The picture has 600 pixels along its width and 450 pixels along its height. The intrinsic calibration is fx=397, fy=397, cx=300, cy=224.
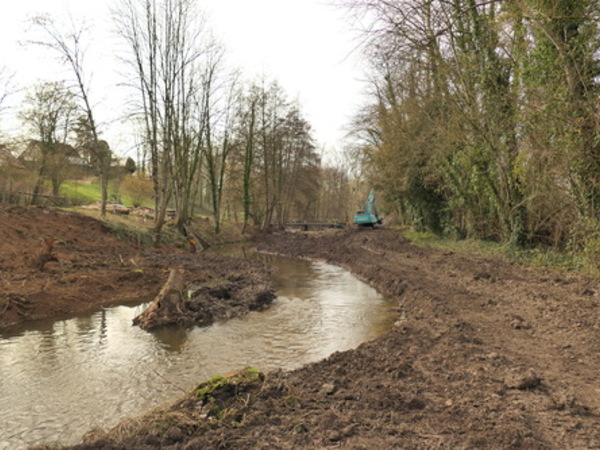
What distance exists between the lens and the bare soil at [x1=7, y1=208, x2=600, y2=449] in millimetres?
3430

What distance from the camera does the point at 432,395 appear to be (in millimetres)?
4344

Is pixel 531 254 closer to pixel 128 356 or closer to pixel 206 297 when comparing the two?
pixel 206 297

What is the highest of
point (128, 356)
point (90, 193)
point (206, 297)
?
point (90, 193)

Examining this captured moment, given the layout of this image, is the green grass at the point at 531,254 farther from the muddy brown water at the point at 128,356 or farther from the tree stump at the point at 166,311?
the tree stump at the point at 166,311

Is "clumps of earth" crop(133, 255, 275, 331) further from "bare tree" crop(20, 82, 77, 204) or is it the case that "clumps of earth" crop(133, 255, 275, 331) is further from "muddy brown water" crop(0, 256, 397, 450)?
"bare tree" crop(20, 82, 77, 204)

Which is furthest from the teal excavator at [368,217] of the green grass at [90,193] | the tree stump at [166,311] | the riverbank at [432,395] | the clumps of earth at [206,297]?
the tree stump at [166,311]

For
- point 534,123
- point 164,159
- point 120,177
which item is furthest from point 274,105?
point 534,123

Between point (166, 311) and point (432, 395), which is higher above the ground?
point (432, 395)

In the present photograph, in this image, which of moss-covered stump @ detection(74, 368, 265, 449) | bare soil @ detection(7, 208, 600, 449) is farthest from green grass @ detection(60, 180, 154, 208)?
moss-covered stump @ detection(74, 368, 265, 449)

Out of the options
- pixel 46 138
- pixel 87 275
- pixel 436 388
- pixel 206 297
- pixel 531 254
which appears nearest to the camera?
pixel 436 388

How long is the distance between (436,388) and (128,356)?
5.04 m

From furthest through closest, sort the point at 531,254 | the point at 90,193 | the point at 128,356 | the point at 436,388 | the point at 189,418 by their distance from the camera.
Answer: the point at 90,193 < the point at 531,254 < the point at 128,356 < the point at 436,388 < the point at 189,418

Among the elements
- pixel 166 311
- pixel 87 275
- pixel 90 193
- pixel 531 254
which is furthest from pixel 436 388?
pixel 90 193

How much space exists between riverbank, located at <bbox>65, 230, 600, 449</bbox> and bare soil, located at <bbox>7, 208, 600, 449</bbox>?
0.5 inches
